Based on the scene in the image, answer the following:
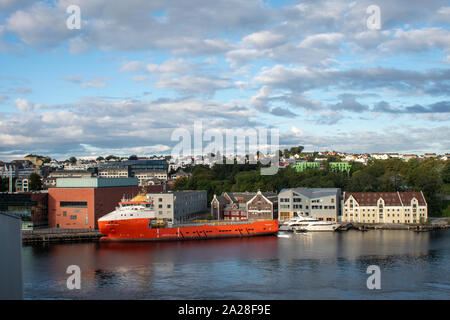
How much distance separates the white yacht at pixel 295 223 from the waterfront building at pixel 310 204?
106 cm

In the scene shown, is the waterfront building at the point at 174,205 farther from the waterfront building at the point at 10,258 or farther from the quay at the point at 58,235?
the waterfront building at the point at 10,258

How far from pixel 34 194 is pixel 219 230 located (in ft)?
28.2

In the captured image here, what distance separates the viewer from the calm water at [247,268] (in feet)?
31.4

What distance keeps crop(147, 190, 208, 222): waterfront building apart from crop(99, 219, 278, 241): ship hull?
6.83 feet

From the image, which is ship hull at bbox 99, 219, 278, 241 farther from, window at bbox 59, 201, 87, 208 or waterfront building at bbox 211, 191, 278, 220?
waterfront building at bbox 211, 191, 278, 220

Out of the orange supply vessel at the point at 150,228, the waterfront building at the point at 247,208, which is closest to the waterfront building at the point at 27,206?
the orange supply vessel at the point at 150,228

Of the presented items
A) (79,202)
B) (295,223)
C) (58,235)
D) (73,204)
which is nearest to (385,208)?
(295,223)

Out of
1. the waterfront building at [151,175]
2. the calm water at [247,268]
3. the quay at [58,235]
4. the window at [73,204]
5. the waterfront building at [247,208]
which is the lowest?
the calm water at [247,268]

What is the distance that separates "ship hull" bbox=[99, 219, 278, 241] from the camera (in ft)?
59.6

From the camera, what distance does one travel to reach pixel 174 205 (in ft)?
68.3

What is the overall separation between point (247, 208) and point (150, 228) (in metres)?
6.03

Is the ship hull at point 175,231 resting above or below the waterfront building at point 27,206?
below

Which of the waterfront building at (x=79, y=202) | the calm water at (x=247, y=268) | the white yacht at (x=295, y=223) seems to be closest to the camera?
the calm water at (x=247, y=268)
